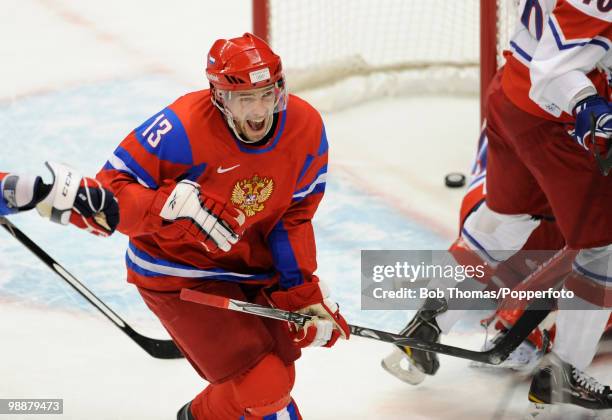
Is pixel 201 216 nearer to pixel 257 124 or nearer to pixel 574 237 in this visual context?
pixel 257 124

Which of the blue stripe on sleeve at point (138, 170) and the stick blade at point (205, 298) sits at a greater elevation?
the blue stripe on sleeve at point (138, 170)

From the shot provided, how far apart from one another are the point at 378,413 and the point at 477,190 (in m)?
0.82

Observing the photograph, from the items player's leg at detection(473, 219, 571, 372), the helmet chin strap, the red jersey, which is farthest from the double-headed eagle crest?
player's leg at detection(473, 219, 571, 372)

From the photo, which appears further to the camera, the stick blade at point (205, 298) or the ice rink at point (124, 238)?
the ice rink at point (124, 238)

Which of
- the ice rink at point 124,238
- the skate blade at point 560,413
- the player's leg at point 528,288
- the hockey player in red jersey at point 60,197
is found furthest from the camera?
the player's leg at point 528,288

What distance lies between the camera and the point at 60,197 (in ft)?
8.29

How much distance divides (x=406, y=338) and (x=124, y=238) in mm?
1410

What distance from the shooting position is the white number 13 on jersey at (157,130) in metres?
2.78

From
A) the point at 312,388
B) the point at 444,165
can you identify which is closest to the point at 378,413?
the point at 312,388

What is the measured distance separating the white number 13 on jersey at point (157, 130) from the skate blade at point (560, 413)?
1379mm

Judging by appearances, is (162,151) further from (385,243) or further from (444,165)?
(444,165)

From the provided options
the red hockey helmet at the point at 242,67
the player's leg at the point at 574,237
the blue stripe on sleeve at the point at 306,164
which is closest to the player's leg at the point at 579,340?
the player's leg at the point at 574,237

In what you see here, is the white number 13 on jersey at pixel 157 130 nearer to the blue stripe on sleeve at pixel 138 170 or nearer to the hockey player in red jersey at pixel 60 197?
the blue stripe on sleeve at pixel 138 170

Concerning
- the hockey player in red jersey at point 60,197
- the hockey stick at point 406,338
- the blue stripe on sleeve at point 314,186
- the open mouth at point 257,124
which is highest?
the open mouth at point 257,124
